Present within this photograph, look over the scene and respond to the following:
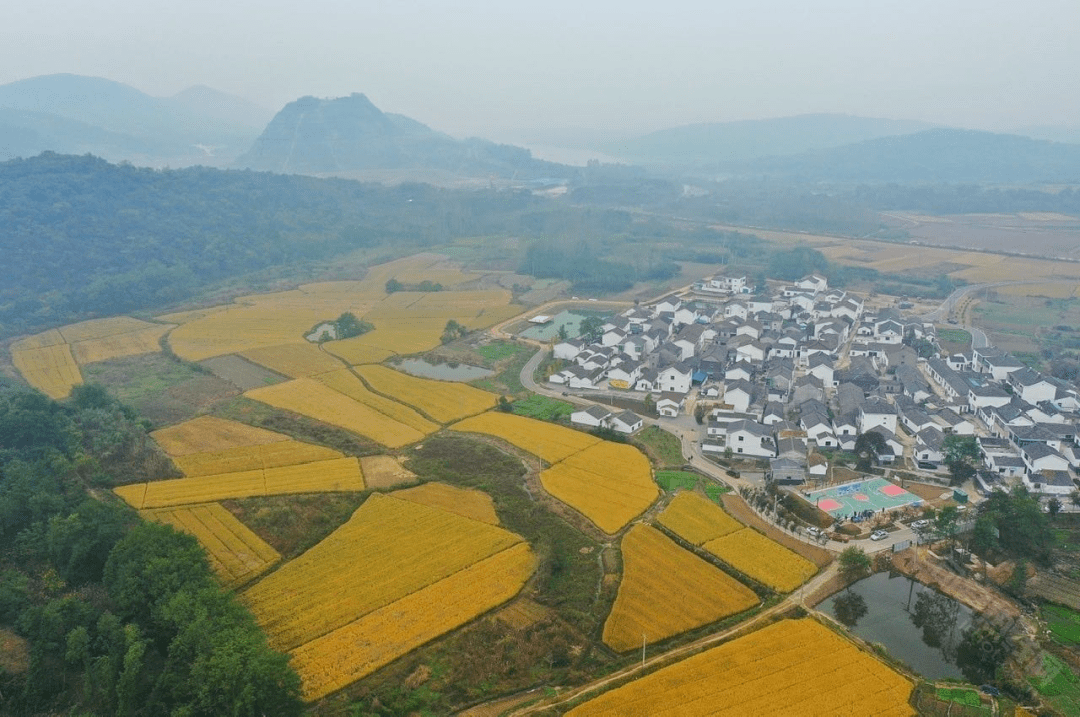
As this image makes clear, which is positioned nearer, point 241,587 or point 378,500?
point 241,587

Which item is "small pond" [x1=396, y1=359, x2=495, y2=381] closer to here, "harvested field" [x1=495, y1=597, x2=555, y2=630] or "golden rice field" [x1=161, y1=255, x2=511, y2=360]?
"golden rice field" [x1=161, y1=255, x2=511, y2=360]


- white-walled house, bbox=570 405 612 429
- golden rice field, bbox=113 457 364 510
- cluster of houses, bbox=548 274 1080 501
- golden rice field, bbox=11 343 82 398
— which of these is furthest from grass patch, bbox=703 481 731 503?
golden rice field, bbox=11 343 82 398

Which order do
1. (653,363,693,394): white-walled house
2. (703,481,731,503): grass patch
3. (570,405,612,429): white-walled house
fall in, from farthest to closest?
(653,363,693,394): white-walled house, (570,405,612,429): white-walled house, (703,481,731,503): grass patch

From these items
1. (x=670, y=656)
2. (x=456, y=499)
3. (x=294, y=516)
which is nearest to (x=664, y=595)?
(x=670, y=656)

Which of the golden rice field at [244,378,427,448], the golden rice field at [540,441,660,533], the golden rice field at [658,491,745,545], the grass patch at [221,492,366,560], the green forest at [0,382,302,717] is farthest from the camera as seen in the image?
the golden rice field at [244,378,427,448]

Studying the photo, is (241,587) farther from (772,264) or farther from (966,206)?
(966,206)

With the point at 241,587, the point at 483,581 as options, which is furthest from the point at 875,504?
the point at 241,587

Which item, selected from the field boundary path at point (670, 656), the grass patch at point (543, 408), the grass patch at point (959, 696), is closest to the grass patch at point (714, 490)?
the field boundary path at point (670, 656)
